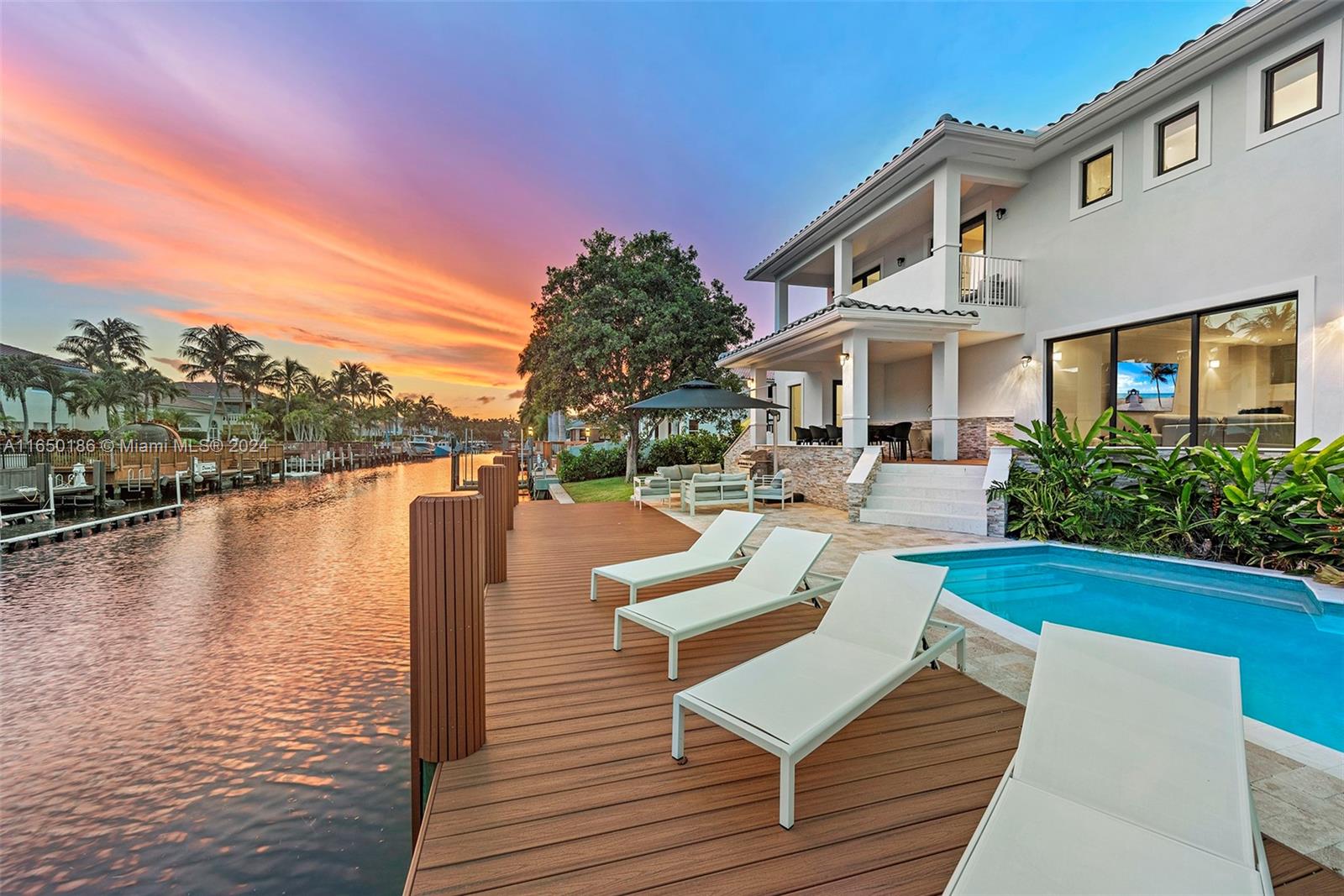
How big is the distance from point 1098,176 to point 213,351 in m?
52.0

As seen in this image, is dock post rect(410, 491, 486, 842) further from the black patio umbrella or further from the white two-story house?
the white two-story house

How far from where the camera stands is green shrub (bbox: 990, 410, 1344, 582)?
249 inches

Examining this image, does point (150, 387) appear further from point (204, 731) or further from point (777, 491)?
point (204, 731)

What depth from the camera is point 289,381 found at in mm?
→ 47625

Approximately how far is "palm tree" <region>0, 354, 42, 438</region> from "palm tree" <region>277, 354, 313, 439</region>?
57.5 feet

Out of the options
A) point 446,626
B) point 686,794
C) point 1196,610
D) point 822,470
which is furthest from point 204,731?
point 822,470

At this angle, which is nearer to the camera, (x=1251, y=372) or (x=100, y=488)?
(x=1251, y=372)

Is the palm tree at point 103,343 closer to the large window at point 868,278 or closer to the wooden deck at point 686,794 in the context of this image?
the large window at point 868,278

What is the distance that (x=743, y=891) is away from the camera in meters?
1.83

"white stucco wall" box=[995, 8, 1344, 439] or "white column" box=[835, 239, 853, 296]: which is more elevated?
"white column" box=[835, 239, 853, 296]

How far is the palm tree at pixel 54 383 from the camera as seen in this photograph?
2791 centimetres

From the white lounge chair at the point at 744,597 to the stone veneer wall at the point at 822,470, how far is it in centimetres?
663

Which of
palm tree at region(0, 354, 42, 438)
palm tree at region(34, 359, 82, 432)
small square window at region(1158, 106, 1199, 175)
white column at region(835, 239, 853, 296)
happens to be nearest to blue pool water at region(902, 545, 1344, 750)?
small square window at region(1158, 106, 1199, 175)

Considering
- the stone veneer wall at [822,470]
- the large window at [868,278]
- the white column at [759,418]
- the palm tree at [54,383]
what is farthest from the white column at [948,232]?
the palm tree at [54,383]
